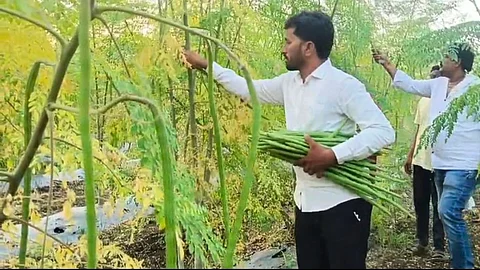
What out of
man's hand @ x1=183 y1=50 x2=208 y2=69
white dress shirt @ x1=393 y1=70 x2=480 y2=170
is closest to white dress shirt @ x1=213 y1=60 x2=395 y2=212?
man's hand @ x1=183 y1=50 x2=208 y2=69

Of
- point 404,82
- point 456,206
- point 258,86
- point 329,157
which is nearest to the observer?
point 329,157

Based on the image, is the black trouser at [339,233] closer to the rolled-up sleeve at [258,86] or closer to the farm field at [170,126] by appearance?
the farm field at [170,126]

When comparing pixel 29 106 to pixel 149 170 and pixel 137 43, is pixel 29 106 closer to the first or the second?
pixel 149 170

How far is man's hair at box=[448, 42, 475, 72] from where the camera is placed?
299 centimetres

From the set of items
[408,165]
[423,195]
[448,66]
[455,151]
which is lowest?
[423,195]

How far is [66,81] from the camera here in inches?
95.7

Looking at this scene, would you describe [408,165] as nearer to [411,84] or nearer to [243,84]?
[411,84]

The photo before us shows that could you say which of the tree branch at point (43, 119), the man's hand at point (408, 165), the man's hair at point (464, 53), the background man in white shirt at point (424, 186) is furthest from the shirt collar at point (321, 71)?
the man's hand at point (408, 165)

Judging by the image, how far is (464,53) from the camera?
125 inches

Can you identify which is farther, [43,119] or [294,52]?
[294,52]

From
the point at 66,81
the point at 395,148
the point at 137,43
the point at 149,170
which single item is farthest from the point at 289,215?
the point at 149,170

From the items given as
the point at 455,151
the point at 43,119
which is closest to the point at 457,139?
the point at 455,151

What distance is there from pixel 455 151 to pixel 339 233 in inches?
57.4

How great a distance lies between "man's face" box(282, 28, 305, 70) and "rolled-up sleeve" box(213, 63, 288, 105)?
0.40 feet
